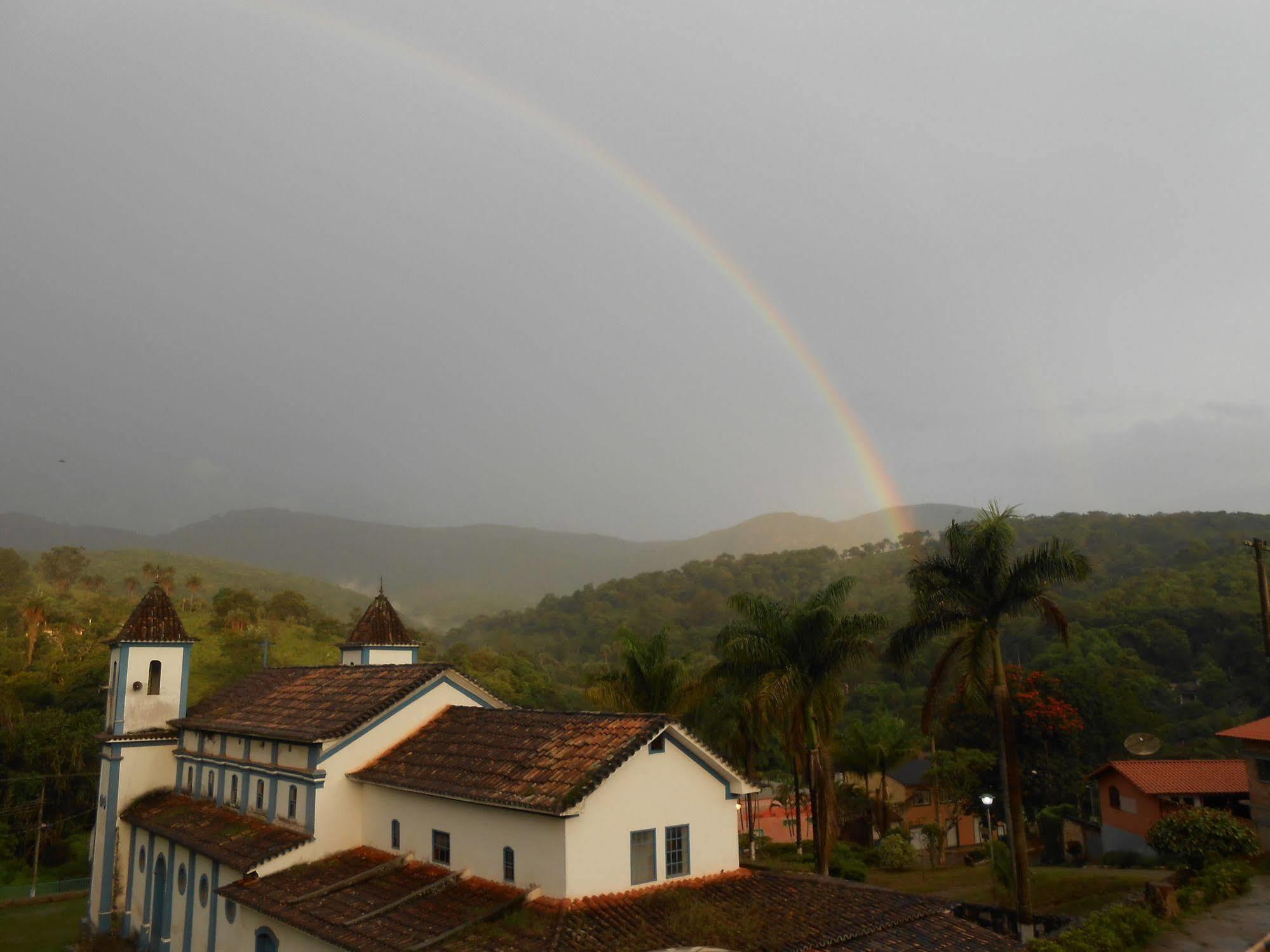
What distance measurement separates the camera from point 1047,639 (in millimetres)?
94875

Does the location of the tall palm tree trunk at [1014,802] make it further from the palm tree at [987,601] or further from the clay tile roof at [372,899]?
the clay tile roof at [372,899]

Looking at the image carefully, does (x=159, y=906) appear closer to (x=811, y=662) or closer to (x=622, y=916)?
(x=622, y=916)

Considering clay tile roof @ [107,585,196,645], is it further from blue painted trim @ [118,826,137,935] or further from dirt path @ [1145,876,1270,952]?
dirt path @ [1145,876,1270,952]

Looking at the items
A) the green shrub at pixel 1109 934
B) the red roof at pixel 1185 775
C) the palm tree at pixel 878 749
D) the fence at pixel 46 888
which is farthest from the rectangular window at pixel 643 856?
the fence at pixel 46 888

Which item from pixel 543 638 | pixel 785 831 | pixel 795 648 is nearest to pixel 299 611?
pixel 543 638

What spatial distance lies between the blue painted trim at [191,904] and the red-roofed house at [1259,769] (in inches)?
1439

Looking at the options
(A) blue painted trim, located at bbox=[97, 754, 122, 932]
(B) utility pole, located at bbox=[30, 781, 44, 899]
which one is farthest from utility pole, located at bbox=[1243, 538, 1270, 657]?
(B) utility pole, located at bbox=[30, 781, 44, 899]

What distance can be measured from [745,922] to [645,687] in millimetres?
19288

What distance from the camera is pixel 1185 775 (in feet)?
132

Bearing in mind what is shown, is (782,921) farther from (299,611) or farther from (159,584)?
(299,611)

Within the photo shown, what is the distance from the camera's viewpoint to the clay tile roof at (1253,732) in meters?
33.4

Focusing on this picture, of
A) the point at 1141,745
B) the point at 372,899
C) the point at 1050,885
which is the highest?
the point at 1141,745

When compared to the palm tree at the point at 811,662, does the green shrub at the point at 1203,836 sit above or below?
below

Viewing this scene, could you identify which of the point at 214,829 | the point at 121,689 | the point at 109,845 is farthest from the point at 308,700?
the point at 109,845
